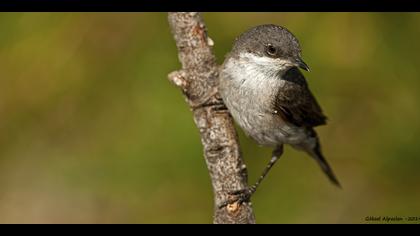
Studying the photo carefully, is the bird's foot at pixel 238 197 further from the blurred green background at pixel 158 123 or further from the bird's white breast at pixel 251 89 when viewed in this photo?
the blurred green background at pixel 158 123

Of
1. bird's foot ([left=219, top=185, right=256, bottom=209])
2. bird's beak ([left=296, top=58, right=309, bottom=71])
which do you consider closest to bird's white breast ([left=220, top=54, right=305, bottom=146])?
bird's beak ([left=296, top=58, right=309, bottom=71])

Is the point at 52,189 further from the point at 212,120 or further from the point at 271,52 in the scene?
the point at 271,52

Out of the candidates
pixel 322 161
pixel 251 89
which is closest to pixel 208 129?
pixel 251 89

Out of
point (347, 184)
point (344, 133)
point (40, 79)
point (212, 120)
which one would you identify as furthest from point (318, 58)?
point (40, 79)

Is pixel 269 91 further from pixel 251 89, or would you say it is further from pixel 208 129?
pixel 208 129

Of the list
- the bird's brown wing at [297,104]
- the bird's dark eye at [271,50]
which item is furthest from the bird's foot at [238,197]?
the bird's dark eye at [271,50]

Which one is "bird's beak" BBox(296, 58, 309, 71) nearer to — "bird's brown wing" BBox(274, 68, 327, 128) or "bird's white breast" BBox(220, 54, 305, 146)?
"bird's white breast" BBox(220, 54, 305, 146)
